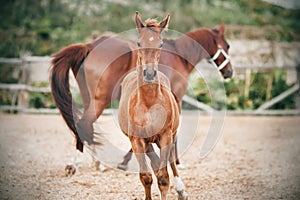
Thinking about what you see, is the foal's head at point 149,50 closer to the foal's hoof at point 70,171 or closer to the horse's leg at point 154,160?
the horse's leg at point 154,160

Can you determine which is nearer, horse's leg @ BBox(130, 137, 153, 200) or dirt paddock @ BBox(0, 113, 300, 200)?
horse's leg @ BBox(130, 137, 153, 200)

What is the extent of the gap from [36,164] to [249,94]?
24.5 ft

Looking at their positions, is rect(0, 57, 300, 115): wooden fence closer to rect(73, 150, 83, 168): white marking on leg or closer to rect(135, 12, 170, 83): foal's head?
rect(73, 150, 83, 168): white marking on leg

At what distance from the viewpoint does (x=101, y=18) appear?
46.9 ft

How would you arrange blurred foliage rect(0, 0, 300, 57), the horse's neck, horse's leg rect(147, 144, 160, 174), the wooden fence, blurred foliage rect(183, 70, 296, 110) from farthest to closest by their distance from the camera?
blurred foliage rect(0, 0, 300, 57) → blurred foliage rect(183, 70, 296, 110) → the wooden fence → the horse's neck → horse's leg rect(147, 144, 160, 174)

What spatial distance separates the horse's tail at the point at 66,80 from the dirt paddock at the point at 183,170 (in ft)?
2.29

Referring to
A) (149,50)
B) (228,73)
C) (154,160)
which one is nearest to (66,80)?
(154,160)

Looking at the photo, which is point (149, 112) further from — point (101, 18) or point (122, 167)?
point (101, 18)

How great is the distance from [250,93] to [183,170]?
6.55 metres

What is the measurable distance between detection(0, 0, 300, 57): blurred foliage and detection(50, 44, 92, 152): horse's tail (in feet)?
26.1

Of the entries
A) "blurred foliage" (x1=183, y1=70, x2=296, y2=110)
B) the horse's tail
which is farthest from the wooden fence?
the horse's tail

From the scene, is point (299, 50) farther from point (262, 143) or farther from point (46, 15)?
point (46, 15)

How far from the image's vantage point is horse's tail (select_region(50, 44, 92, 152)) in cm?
493

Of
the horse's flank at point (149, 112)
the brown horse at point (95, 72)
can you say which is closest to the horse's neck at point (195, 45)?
the brown horse at point (95, 72)
